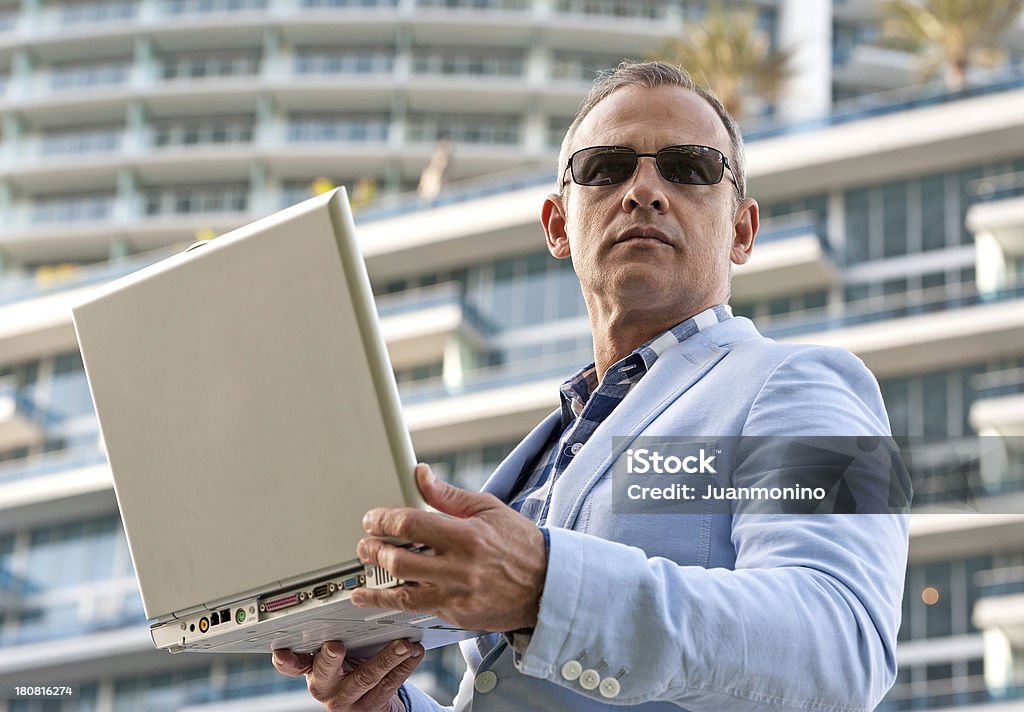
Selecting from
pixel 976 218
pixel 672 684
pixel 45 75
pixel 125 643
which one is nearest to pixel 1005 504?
pixel 976 218

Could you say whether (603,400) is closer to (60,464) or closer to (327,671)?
(327,671)

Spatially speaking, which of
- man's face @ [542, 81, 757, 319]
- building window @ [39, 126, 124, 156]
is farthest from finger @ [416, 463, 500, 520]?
building window @ [39, 126, 124, 156]

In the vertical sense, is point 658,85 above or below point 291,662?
above

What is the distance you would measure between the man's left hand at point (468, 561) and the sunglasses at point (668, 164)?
3.79 ft

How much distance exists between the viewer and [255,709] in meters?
31.2

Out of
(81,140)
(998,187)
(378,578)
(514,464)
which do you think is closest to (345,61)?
(81,140)

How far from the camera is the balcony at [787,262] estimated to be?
3073 cm

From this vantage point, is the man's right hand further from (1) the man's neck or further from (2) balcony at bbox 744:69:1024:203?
(2) balcony at bbox 744:69:1024:203

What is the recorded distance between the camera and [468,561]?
1.75 meters

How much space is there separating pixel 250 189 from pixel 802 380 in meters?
50.4

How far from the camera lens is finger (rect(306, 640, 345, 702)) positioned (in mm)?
2395

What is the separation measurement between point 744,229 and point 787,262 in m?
28.7

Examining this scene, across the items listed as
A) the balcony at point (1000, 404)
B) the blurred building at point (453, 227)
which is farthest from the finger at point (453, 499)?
the balcony at point (1000, 404)

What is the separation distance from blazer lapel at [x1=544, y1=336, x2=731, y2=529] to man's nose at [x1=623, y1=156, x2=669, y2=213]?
343mm
